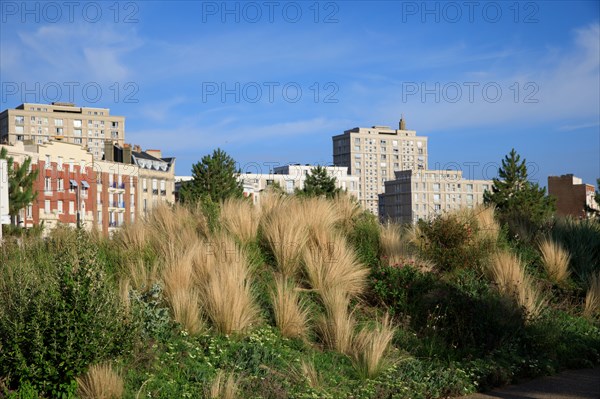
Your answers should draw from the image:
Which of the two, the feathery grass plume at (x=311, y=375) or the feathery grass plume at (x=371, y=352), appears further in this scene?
the feathery grass plume at (x=371, y=352)

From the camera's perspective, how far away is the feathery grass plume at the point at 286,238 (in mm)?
12086

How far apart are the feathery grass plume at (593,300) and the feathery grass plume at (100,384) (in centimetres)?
860

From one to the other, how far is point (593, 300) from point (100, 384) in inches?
357

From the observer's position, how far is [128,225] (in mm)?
13172

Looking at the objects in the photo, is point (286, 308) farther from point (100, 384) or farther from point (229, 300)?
point (100, 384)

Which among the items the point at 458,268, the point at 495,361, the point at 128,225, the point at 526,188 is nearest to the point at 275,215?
the point at 128,225

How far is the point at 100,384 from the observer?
7.13 m

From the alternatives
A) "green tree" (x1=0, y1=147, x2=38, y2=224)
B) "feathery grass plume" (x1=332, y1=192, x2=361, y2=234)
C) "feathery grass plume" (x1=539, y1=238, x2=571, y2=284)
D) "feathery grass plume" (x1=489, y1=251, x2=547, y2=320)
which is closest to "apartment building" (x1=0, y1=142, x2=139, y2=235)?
"green tree" (x1=0, y1=147, x2=38, y2=224)

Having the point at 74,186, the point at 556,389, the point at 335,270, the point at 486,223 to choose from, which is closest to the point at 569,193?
the point at 74,186

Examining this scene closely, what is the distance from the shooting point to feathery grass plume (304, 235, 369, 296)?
442 inches

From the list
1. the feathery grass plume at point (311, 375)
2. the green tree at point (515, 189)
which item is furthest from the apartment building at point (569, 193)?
the feathery grass plume at point (311, 375)

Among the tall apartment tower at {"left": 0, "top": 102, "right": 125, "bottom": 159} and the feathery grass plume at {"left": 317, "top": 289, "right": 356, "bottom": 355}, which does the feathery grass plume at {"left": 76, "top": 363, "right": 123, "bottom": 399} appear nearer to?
the feathery grass plume at {"left": 317, "top": 289, "right": 356, "bottom": 355}

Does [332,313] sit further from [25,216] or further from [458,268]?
[25,216]

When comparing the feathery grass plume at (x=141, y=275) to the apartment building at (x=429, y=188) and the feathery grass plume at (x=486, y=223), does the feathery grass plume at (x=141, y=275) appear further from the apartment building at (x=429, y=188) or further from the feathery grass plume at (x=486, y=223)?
the apartment building at (x=429, y=188)
